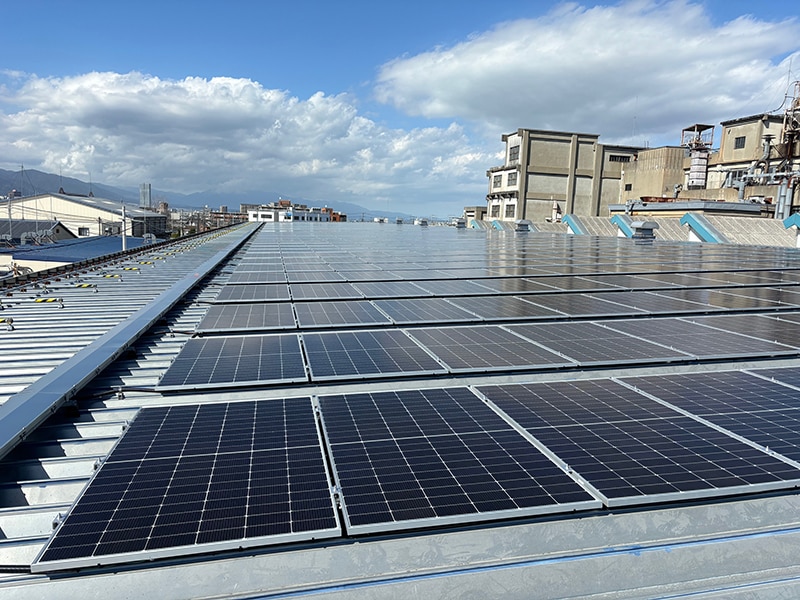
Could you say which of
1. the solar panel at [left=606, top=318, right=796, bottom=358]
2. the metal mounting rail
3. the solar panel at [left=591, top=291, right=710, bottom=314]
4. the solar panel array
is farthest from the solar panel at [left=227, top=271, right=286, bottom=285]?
the solar panel at [left=606, top=318, right=796, bottom=358]

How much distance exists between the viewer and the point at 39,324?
40.1ft

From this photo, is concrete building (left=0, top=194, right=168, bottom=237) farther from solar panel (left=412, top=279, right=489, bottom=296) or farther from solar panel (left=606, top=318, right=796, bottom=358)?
solar panel (left=606, top=318, right=796, bottom=358)

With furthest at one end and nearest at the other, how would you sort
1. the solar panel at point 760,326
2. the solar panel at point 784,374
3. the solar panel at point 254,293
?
the solar panel at point 254,293 < the solar panel at point 760,326 < the solar panel at point 784,374

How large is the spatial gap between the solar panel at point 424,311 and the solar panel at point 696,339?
11.2 ft

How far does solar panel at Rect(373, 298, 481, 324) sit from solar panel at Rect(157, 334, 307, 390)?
3150mm

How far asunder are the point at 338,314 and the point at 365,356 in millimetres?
3878

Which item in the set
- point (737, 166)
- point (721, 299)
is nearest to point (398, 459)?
point (721, 299)

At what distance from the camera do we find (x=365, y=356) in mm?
8758

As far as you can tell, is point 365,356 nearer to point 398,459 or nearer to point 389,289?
point 398,459

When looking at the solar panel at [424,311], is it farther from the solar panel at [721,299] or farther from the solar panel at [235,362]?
the solar panel at [721,299]

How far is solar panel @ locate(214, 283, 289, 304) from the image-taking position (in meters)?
14.2

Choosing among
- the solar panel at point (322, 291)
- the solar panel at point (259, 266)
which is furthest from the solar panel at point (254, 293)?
the solar panel at point (259, 266)

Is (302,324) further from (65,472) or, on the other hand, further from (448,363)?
(65,472)

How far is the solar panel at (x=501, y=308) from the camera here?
1242 centimetres
